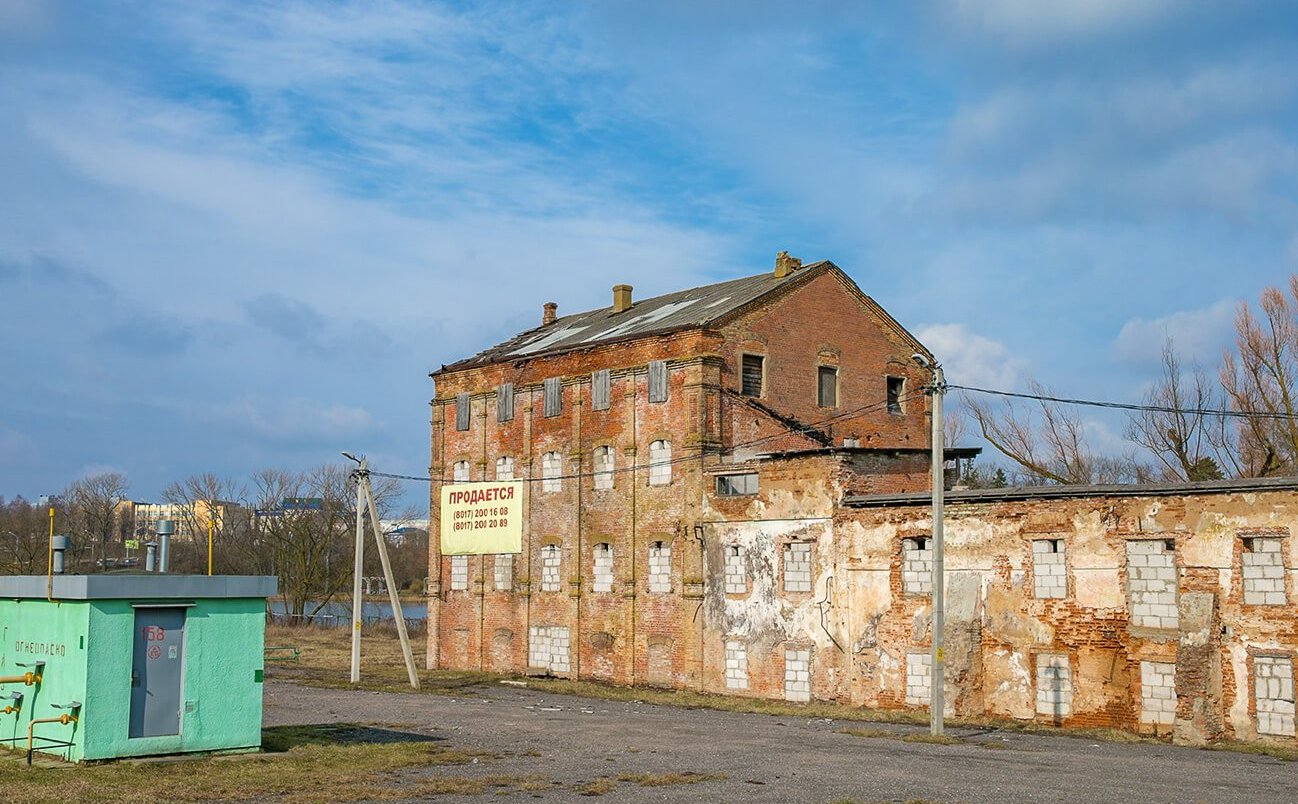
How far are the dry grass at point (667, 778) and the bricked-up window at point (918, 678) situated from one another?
40.6ft

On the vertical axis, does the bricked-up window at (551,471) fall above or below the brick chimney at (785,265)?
below

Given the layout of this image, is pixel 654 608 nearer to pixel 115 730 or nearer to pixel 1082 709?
pixel 1082 709

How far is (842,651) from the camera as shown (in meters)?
30.8

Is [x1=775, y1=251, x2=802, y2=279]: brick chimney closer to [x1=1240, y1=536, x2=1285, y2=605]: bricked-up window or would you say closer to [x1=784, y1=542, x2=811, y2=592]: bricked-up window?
[x1=784, y1=542, x2=811, y2=592]: bricked-up window

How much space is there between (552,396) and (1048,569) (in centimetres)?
1774

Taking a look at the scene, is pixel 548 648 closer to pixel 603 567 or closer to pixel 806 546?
pixel 603 567

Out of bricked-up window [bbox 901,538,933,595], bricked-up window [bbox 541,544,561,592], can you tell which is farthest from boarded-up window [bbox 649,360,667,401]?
bricked-up window [bbox 901,538,933,595]

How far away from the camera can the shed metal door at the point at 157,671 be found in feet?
57.8

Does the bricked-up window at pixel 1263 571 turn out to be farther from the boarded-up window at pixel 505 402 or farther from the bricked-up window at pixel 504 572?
the boarded-up window at pixel 505 402

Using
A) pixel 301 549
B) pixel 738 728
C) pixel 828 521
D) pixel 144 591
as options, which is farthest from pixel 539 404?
pixel 301 549

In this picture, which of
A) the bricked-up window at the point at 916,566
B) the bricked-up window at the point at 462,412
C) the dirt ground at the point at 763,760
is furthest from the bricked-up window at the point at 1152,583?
the bricked-up window at the point at 462,412

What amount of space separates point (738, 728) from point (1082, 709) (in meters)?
7.02

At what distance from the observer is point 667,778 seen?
1717 centimetres

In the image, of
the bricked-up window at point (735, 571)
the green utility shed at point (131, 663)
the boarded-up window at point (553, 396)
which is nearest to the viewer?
the green utility shed at point (131, 663)
